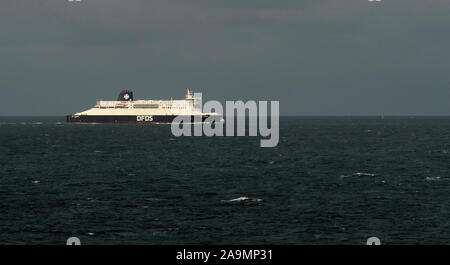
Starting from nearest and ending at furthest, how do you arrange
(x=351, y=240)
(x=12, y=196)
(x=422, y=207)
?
(x=351, y=240) < (x=422, y=207) < (x=12, y=196)

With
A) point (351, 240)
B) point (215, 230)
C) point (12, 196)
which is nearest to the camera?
point (351, 240)

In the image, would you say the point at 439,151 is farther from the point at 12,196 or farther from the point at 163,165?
the point at 12,196

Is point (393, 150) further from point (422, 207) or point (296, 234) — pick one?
point (296, 234)

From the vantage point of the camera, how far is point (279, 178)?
199 ft

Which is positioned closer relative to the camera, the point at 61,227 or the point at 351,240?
the point at 351,240

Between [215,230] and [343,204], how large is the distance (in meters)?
13.6

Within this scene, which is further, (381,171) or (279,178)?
(381,171)

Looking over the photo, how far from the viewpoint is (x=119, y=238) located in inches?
1292
